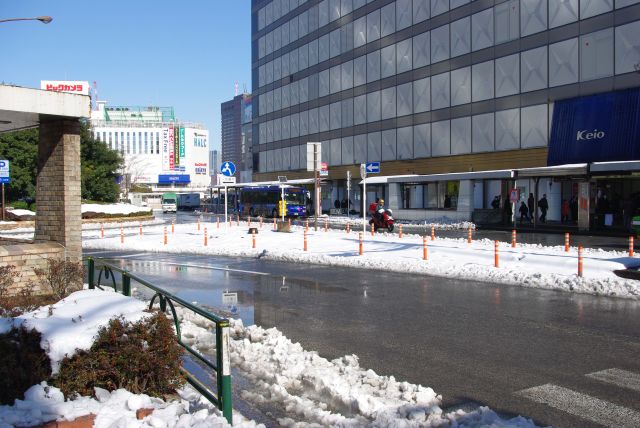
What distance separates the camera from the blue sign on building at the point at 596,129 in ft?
Answer: 105

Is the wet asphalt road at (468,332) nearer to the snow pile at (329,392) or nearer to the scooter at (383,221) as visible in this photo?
the snow pile at (329,392)

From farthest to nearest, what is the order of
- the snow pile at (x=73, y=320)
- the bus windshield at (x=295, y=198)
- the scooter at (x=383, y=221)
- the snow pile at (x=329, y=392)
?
1. the bus windshield at (x=295, y=198)
2. the scooter at (x=383, y=221)
3. the snow pile at (x=329, y=392)
4. the snow pile at (x=73, y=320)

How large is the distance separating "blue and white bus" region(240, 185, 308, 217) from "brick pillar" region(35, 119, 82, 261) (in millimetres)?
42000

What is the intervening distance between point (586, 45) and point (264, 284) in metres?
31.4

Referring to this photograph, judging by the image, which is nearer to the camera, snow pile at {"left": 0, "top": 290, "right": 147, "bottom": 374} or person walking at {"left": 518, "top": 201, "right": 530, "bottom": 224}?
snow pile at {"left": 0, "top": 290, "right": 147, "bottom": 374}

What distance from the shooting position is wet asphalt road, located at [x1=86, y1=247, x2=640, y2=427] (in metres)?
6.27

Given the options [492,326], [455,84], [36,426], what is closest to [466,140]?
[455,84]

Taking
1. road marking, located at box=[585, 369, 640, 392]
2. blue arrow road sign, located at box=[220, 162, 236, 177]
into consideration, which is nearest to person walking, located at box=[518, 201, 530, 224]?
blue arrow road sign, located at box=[220, 162, 236, 177]

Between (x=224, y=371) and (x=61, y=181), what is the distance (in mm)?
7610

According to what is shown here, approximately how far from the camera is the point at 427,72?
1966 inches

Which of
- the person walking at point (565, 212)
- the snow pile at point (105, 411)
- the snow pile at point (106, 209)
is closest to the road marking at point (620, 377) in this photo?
the snow pile at point (105, 411)

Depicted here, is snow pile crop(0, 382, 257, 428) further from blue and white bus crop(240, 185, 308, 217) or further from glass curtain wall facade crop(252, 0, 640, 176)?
blue and white bus crop(240, 185, 308, 217)

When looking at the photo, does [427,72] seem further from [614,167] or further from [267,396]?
[267,396]

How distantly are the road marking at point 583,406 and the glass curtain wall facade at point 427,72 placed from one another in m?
34.1
